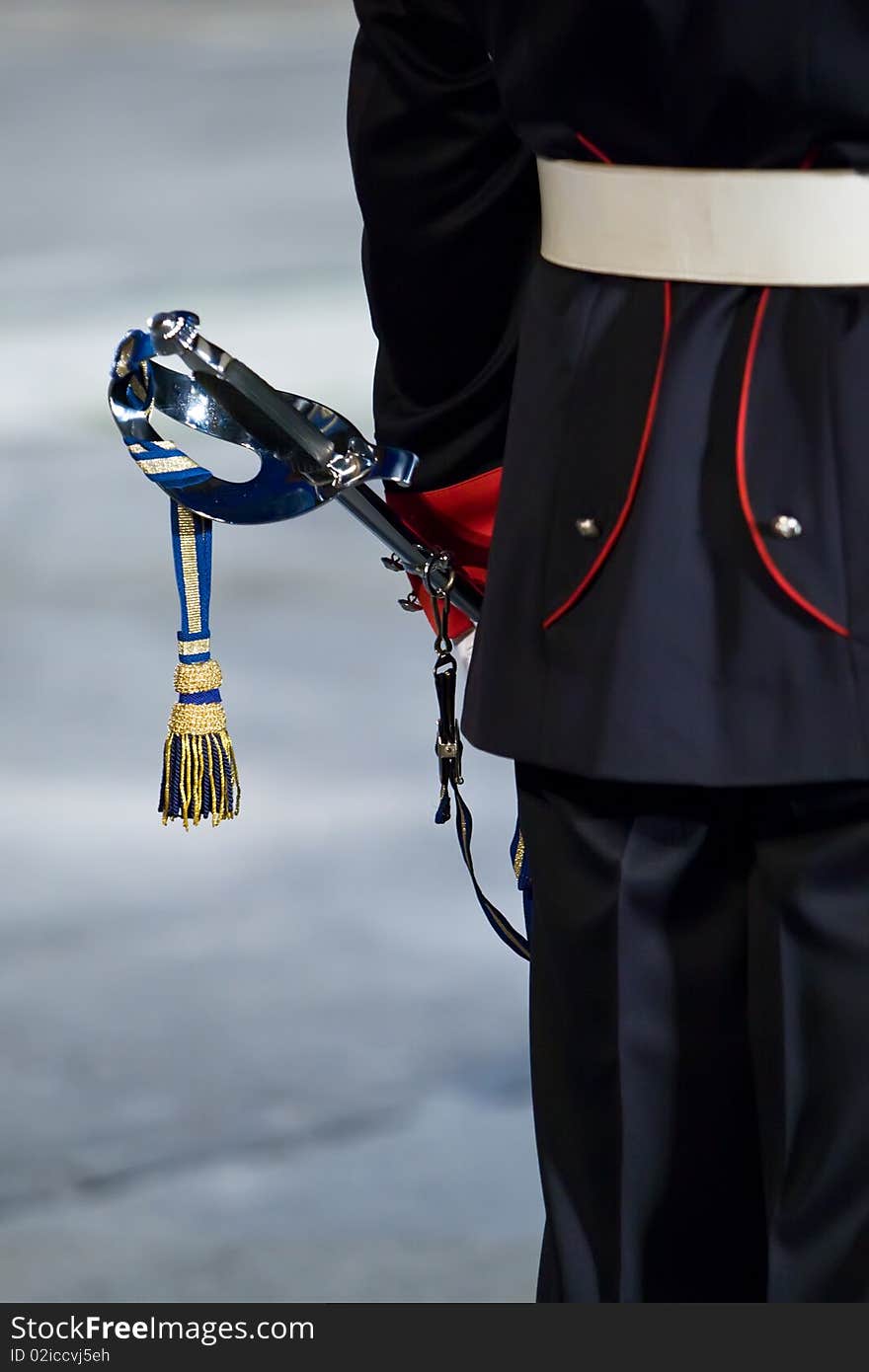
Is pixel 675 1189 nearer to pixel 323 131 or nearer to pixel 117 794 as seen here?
pixel 117 794

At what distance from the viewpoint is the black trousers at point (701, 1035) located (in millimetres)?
1273

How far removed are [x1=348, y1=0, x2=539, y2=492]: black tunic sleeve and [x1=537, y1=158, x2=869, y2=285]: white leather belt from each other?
7.5 inches

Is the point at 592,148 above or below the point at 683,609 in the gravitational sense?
above

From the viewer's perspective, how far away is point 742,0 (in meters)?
1.16

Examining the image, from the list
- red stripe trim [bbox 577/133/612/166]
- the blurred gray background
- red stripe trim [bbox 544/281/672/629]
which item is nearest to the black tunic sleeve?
red stripe trim [bbox 577/133/612/166]

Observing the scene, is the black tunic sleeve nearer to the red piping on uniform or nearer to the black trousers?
the red piping on uniform

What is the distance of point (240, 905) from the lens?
2639 millimetres

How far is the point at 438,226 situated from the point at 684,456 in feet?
1.16

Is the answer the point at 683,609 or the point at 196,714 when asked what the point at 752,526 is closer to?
the point at 683,609

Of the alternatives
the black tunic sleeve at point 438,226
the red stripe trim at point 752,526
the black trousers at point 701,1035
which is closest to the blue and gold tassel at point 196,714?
the black tunic sleeve at point 438,226

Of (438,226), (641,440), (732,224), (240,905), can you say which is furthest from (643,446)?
(240,905)

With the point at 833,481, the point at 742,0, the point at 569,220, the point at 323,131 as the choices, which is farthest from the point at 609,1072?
the point at 323,131

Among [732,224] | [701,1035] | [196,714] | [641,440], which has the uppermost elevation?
[732,224]

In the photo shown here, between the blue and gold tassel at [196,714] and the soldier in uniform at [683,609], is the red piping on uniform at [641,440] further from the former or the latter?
the blue and gold tassel at [196,714]
